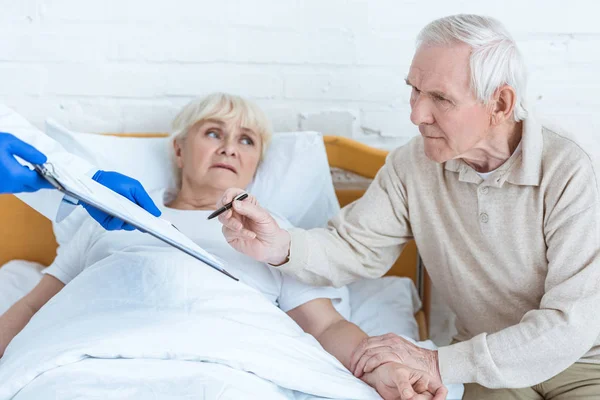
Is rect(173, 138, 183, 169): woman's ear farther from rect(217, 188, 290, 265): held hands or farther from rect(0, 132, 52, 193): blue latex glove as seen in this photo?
rect(0, 132, 52, 193): blue latex glove

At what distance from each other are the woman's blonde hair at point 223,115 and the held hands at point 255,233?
0.42 metres

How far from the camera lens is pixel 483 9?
2074mm

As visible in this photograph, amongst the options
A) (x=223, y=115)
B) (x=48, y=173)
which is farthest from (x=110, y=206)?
(x=223, y=115)

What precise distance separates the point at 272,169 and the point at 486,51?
759 mm

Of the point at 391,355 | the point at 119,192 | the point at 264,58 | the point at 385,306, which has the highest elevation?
the point at 264,58

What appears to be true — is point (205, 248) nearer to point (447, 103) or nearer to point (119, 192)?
point (119, 192)

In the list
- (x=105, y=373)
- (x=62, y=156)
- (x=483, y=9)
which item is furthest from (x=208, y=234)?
(x=483, y=9)

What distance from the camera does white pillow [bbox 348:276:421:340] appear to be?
181cm

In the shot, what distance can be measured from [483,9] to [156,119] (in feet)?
3.33

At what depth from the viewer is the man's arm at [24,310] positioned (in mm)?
1646

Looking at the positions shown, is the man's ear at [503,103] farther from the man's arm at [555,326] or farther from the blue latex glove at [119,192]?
the blue latex glove at [119,192]

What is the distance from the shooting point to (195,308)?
1.41 m

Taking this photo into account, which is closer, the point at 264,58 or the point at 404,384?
the point at 404,384

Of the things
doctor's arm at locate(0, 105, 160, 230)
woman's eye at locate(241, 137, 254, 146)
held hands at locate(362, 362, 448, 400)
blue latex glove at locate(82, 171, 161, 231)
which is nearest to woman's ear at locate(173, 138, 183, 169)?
woman's eye at locate(241, 137, 254, 146)
